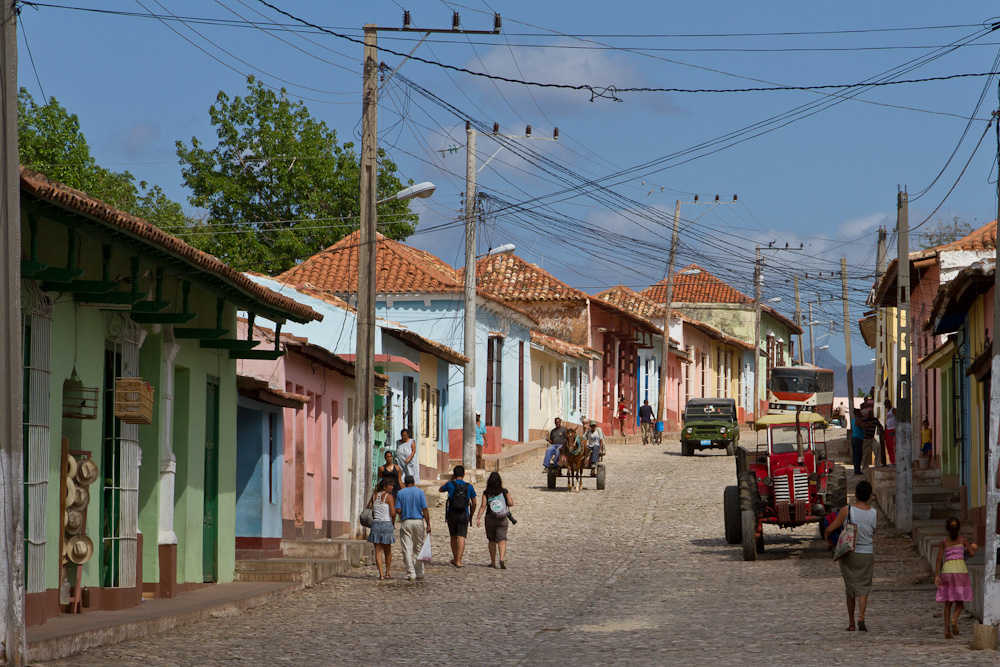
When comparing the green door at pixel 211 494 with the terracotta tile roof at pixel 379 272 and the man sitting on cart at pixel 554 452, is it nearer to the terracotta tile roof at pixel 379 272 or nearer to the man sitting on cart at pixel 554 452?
the man sitting on cart at pixel 554 452

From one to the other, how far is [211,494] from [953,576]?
1004 centimetres

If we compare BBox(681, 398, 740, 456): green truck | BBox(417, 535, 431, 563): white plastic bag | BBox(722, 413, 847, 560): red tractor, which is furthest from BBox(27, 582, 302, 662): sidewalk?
BBox(681, 398, 740, 456): green truck

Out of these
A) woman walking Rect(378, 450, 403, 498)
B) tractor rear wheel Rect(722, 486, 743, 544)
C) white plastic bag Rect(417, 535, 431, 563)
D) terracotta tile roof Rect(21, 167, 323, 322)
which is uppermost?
terracotta tile roof Rect(21, 167, 323, 322)

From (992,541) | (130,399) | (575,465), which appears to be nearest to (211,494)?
(130,399)

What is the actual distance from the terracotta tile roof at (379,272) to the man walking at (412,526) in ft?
54.1

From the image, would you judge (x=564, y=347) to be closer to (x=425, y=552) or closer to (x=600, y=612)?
(x=425, y=552)

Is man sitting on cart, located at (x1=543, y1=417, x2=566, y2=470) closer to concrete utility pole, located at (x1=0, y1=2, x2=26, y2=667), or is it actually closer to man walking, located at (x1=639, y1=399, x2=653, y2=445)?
man walking, located at (x1=639, y1=399, x2=653, y2=445)

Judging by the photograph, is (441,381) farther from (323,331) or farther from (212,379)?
(212,379)

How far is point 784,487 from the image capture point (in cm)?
2061

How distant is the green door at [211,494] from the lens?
59.4 feet

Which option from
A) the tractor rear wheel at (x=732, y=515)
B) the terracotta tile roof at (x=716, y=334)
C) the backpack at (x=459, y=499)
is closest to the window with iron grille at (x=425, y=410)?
the backpack at (x=459, y=499)

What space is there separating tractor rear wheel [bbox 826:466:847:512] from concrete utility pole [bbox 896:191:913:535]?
1680mm

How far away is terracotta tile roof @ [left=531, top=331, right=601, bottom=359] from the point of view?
44406 millimetres

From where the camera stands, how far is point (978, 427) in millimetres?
19531
